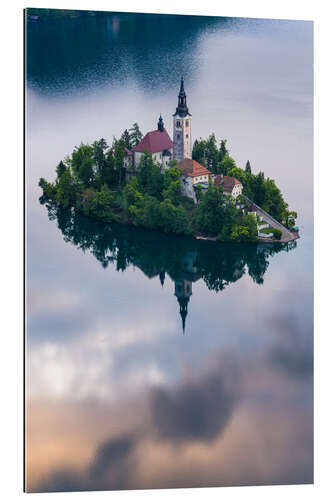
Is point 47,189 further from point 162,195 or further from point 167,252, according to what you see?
point 167,252

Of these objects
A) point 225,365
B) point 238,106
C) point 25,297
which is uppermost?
point 238,106

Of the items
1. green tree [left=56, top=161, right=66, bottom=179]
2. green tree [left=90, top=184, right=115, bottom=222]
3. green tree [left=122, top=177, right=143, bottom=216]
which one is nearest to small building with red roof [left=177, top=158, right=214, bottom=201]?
green tree [left=122, top=177, right=143, bottom=216]

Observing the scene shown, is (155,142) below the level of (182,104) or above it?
below

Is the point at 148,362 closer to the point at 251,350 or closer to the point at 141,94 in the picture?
the point at 251,350

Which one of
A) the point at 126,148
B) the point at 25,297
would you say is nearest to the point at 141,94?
the point at 126,148

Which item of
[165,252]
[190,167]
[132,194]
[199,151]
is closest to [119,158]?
[132,194]

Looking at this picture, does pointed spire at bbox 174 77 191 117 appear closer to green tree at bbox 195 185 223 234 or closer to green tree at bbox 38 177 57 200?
green tree at bbox 195 185 223 234

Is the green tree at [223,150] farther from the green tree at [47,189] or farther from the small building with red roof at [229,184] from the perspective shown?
the green tree at [47,189]
